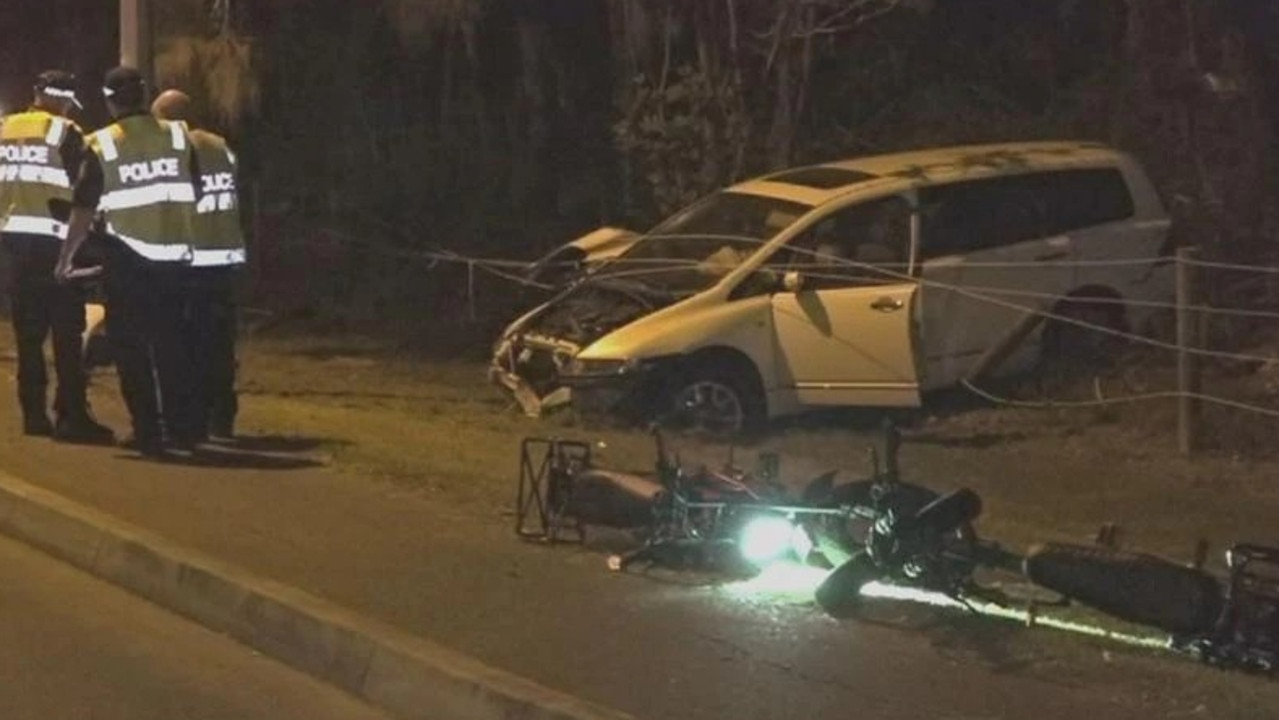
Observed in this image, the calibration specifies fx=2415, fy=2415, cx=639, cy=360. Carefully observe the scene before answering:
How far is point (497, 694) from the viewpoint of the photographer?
7.32m

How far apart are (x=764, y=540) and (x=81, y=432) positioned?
5.47 metres

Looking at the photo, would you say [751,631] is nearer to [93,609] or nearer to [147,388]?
[93,609]

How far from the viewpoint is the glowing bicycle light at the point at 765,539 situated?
885cm

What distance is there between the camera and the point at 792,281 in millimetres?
13602

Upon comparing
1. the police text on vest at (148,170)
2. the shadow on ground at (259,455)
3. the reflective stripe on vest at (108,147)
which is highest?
the reflective stripe on vest at (108,147)

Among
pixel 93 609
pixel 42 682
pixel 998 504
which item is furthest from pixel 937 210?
pixel 42 682

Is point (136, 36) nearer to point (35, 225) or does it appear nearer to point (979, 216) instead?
point (35, 225)

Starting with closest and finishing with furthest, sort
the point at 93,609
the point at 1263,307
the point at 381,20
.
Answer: the point at 93,609, the point at 1263,307, the point at 381,20

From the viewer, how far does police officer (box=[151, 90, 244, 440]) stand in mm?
12375

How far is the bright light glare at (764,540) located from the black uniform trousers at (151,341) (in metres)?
4.40

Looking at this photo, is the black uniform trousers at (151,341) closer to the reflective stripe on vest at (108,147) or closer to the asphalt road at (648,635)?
the reflective stripe on vest at (108,147)

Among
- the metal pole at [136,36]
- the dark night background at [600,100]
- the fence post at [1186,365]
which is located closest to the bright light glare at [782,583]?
the fence post at [1186,365]

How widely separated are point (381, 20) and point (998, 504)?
1430 cm

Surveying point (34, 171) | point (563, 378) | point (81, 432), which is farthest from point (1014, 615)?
point (34, 171)
